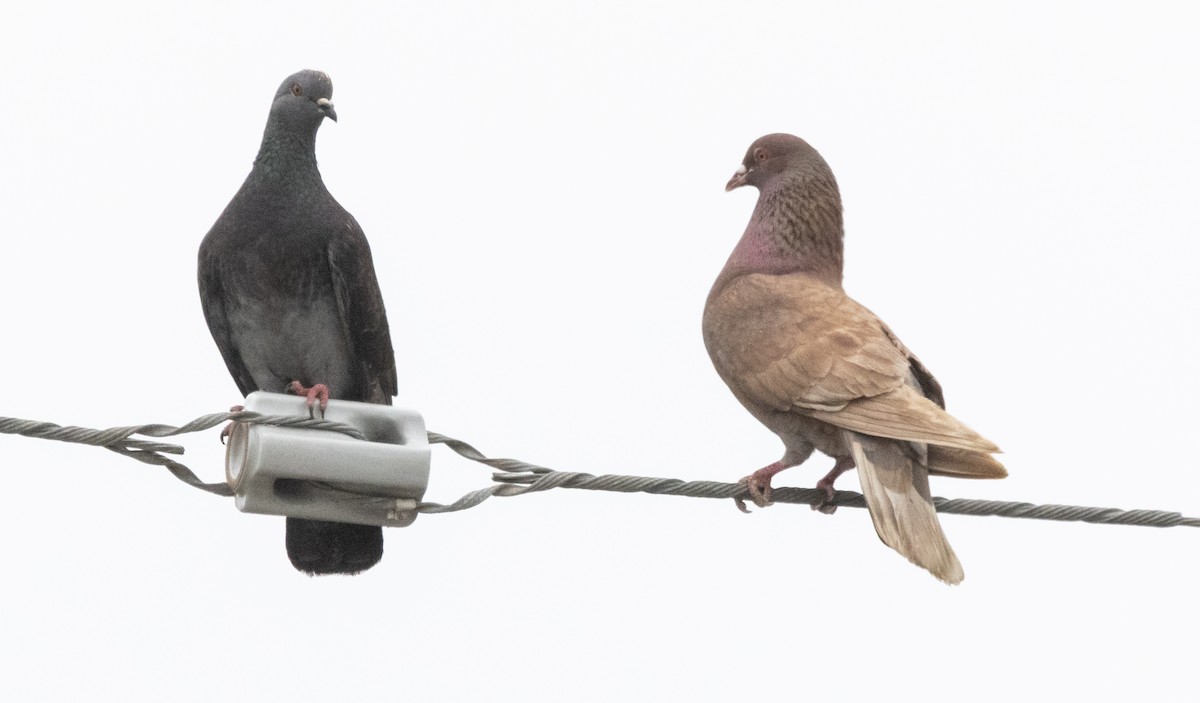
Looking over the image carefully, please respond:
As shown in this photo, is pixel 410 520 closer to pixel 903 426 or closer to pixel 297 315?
pixel 903 426

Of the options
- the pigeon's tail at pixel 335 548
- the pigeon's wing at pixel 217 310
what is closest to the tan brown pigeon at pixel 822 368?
the pigeon's tail at pixel 335 548

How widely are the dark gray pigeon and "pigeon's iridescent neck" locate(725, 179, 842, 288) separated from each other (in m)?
1.64

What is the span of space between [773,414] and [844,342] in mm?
410

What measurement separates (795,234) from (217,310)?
2.56 meters

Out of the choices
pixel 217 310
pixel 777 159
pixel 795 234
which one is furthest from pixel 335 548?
pixel 777 159

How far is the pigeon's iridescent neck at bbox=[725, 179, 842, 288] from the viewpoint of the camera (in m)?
7.58

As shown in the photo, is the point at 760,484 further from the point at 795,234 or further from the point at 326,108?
the point at 326,108

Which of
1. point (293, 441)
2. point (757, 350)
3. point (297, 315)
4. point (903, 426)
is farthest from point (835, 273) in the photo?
point (293, 441)

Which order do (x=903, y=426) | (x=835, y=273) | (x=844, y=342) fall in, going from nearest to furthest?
(x=903, y=426)
(x=844, y=342)
(x=835, y=273)

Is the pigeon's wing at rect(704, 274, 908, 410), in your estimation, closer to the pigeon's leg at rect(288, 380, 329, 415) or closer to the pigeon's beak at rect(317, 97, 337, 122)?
the pigeon's leg at rect(288, 380, 329, 415)

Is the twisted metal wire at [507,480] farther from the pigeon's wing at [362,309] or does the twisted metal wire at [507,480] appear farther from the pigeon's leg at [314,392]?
the pigeon's wing at [362,309]

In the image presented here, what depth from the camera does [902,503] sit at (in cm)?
600

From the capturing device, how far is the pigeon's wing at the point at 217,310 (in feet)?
24.0

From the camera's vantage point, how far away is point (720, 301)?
23.9ft
